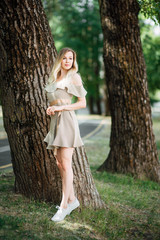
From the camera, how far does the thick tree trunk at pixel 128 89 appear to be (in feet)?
22.8

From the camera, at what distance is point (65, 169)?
4.08 metres

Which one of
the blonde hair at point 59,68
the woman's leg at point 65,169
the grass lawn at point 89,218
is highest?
the blonde hair at point 59,68

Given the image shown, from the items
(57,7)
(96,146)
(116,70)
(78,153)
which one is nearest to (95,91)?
(57,7)

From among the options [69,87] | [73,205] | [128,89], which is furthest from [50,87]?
[128,89]

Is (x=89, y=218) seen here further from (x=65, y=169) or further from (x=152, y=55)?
(x=152, y=55)

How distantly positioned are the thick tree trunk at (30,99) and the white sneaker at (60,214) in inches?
16.6

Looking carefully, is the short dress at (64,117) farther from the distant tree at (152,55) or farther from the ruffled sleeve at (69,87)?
the distant tree at (152,55)

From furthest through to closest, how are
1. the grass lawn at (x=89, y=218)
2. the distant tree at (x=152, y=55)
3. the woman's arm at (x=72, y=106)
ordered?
the distant tree at (x=152, y=55) < the woman's arm at (x=72, y=106) < the grass lawn at (x=89, y=218)

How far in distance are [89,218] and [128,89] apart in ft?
12.1

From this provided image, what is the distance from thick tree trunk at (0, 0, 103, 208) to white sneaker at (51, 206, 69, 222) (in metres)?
0.42

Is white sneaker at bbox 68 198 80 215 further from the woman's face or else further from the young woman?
the woman's face

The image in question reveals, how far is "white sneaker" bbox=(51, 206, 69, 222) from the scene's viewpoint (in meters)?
4.05

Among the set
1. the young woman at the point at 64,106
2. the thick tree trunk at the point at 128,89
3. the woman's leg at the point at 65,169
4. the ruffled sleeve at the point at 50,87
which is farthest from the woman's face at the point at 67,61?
the thick tree trunk at the point at 128,89

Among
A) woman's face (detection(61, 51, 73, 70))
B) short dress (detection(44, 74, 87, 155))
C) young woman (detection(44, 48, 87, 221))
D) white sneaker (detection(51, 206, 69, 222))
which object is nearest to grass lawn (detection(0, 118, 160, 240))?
white sneaker (detection(51, 206, 69, 222))
